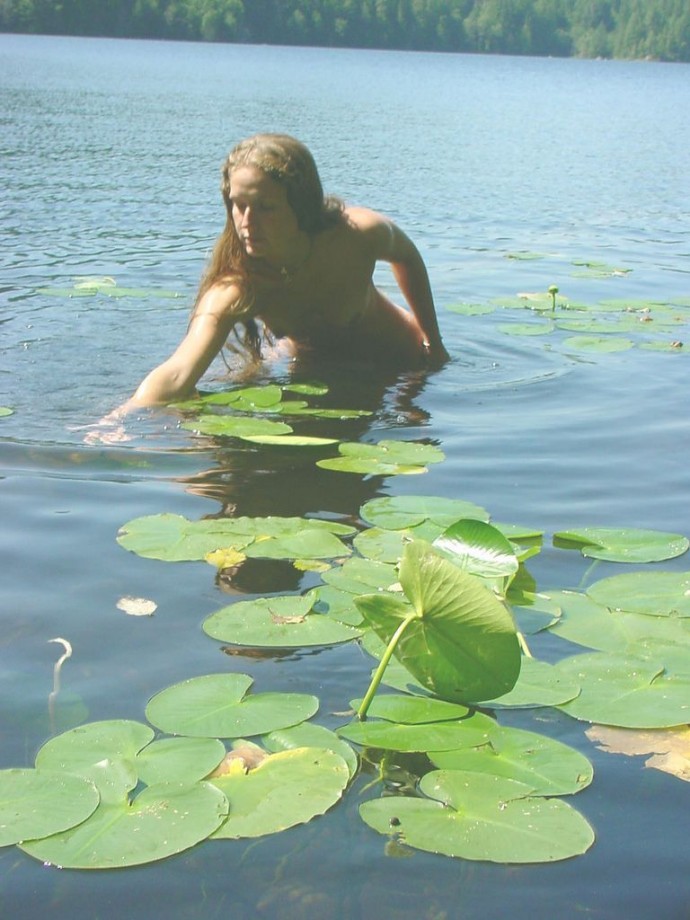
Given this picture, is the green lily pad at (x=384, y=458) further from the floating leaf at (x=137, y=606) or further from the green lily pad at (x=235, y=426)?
the floating leaf at (x=137, y=606)

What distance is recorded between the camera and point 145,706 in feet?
7.80

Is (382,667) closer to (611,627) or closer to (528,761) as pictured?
(528,761)

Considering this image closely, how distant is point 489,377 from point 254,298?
1257 millimetres

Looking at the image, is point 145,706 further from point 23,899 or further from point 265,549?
point 265,549

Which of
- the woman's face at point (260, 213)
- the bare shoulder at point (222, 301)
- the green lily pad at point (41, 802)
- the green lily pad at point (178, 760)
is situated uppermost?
the woman's face at point (260, 213)

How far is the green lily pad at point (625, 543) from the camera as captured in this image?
10.5ft

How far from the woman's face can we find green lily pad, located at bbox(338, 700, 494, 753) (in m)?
2.86

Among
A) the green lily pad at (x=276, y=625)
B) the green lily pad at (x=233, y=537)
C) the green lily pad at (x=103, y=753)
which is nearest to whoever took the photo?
the green lily pad at (x=103, y=753)

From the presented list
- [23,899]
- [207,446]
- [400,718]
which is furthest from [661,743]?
[207,446]

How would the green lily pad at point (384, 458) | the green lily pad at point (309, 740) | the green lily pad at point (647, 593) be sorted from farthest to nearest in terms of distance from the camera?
the green lily pad at point (384, 458)
the green lily pad at point (647, 593)
the green lily pad at point (309, 740)

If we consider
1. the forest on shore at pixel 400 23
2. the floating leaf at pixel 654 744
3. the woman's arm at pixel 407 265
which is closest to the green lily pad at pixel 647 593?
the floating leaf at pixel 654 744

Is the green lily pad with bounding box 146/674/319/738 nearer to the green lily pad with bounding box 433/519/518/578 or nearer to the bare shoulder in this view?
the green lily pad with bounding box 433/519/518/578

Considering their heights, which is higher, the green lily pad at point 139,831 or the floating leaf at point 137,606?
the green lily pad at point 139,831

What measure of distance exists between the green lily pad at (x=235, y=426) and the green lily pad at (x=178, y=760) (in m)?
2.14
